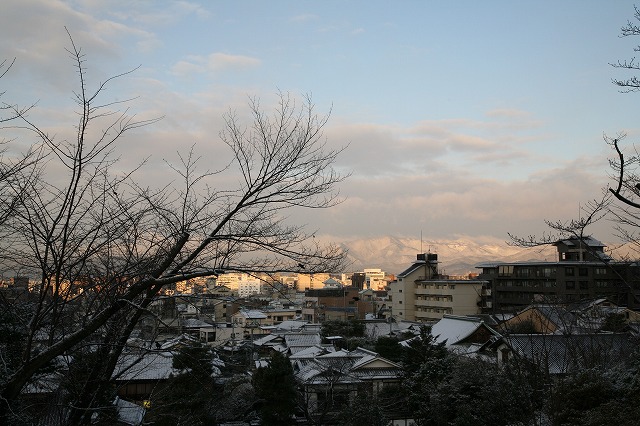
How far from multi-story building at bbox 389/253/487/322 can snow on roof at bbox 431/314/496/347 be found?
951cm

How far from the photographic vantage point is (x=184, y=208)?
4.43 meters

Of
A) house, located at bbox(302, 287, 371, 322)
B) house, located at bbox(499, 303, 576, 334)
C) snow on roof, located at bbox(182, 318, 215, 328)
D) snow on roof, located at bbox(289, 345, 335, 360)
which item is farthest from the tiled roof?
house, located at bbox(302, 287, 371, 322)

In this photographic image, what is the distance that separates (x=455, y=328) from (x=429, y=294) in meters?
14.5

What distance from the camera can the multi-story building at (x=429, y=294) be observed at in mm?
37219

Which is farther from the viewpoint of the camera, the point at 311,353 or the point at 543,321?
the point at 311,353

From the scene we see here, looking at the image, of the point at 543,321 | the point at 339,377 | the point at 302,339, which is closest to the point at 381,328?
the point at 302,339

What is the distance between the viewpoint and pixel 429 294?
40.3 metres

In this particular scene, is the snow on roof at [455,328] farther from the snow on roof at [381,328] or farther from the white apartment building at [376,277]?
the white apartment building at [376,277]

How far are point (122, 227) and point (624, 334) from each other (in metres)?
14.8

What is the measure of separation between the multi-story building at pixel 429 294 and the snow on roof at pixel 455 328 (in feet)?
31.2

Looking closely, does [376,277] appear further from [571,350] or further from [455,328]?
[571,350]

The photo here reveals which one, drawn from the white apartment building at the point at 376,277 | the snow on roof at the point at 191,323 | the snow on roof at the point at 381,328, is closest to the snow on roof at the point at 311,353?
the snow on roof at the point at 381,328

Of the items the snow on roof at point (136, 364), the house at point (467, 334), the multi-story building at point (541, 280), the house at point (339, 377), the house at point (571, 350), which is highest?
the multi-story building at point (541, 280)

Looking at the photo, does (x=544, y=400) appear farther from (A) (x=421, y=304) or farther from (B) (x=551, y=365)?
(A) (x=421, y=304)
